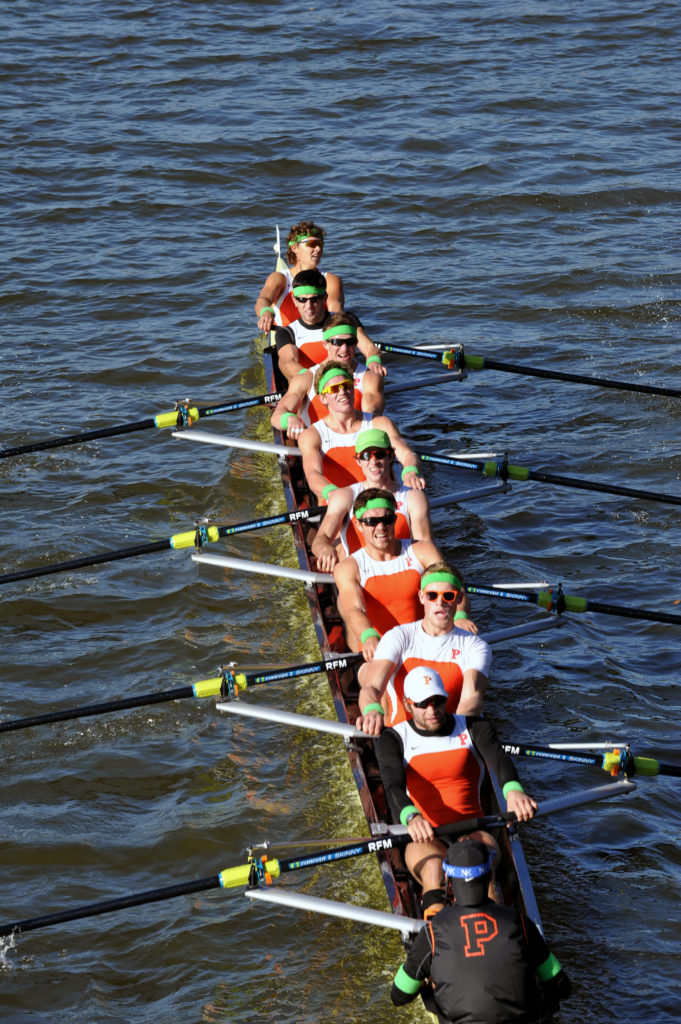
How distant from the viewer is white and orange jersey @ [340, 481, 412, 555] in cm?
810

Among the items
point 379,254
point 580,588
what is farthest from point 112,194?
point 580,588

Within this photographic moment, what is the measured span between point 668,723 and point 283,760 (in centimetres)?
251

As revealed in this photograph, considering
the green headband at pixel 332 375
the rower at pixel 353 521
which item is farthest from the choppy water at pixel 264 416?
the green headband at pixel 332 375

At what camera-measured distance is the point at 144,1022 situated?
6234 millimetres

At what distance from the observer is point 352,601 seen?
24.7 feet

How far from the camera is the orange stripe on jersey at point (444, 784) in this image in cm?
627

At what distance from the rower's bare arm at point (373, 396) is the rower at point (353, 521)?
146 cm

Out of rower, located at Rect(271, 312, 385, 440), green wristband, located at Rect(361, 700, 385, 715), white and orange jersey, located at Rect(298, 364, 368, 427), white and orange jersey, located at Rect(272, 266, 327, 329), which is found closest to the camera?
green wristband, located at Rect(361, 700, 385, 715)

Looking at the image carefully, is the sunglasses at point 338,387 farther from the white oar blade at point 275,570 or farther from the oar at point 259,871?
the oar at point 259,871

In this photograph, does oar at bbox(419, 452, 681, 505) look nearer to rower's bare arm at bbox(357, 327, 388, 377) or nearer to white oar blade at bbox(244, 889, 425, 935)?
rower's bare arm at bbox(357, 327, 388, 377)

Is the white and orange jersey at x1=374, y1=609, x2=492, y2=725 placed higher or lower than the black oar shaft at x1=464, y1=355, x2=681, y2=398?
higher

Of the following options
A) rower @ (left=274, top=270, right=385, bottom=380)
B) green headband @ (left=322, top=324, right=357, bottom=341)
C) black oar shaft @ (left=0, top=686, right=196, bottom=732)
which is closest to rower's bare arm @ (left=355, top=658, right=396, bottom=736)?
black oar shaft @ (left=0, top=686, right=196, bottom=732)

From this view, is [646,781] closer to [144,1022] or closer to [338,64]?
[144,1022]

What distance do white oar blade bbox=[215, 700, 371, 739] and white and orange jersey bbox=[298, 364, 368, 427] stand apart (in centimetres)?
308
